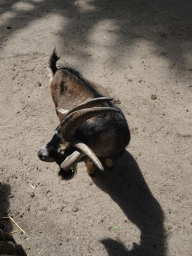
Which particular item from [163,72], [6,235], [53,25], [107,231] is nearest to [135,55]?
[163,72]

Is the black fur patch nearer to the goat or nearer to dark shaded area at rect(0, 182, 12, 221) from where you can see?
the goat

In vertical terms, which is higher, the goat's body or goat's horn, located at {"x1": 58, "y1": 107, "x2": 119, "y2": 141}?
goat's horn, located at {"x1": 58, "y1": 107, "x2": 119, "y2": 141}

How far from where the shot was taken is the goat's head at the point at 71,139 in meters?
2.33

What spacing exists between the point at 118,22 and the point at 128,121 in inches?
163

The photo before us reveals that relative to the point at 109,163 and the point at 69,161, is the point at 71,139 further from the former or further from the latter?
the point at 109,163

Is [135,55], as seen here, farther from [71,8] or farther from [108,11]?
[71,8]

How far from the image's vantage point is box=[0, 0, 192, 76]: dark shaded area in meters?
6.00

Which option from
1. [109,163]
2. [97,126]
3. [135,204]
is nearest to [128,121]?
[109,163]

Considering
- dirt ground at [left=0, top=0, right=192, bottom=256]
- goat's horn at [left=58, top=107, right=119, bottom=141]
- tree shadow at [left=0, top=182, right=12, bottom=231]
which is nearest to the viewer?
goat's horn at [left=58, top=107, right=119, bottom=141]

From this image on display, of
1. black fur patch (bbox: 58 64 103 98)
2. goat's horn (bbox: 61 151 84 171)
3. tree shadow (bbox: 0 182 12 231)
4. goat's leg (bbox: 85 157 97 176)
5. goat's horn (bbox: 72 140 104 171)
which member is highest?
black fur patch (bbox: 58 64 103 98)

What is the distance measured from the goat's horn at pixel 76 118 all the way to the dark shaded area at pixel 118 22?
355 centimetres

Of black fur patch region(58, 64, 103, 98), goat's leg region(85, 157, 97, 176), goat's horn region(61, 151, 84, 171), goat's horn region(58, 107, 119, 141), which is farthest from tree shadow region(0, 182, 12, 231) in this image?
black fur patch region(58, 64, 103, 98)

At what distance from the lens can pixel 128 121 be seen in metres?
4.44

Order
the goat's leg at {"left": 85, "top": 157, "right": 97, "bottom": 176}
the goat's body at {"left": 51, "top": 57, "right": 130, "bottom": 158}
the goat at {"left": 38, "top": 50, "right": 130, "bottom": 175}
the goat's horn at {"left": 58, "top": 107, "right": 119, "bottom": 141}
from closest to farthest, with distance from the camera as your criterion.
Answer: the goat's horn at {"left": 58, "top": 107, "right": 119, "bottom": 141} → the goat at {"left": 38, "top": 50, "right": 130, "bottom": 175} → the goat's body at {"left": 51, "top": 57, "right": 130, "bottom": 158} → the goat's leg at {"left": 85, "top": 157, "right": 97, "bottom": 176}
